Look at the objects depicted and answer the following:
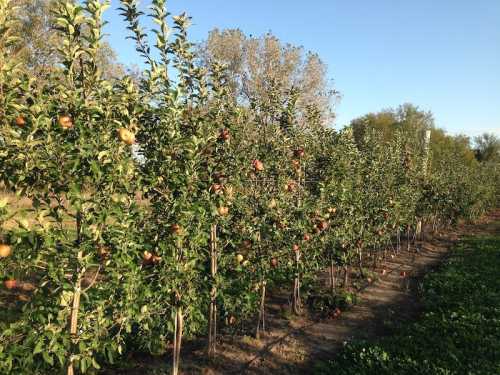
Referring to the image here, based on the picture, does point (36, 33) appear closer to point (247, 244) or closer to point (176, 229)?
point (247, 244)

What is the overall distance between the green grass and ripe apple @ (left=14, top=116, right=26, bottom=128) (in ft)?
18.6

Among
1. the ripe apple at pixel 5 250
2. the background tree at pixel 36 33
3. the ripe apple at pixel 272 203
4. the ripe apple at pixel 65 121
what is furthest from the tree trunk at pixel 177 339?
the background tree at pixel 36 33

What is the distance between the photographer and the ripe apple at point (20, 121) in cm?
326

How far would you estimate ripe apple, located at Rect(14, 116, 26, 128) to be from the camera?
3256 millimetres

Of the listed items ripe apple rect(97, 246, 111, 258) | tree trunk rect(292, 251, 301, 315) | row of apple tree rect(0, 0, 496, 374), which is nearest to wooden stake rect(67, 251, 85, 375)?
row of apple tree rect(0, 0, 496, 374)

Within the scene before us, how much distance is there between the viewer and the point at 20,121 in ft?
10.7

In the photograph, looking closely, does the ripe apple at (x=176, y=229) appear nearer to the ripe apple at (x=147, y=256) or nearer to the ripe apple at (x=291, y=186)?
the ripe apple at (x=147, y=256)

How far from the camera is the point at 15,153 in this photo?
3.23 meters

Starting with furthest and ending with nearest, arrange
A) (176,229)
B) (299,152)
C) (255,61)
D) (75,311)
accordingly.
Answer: (255,61), (299,152), (176,229), (75,311)

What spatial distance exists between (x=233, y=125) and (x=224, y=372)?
413 cm

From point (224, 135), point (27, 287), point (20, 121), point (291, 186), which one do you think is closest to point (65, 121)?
point (20, 121)

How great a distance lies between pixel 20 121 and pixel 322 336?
268 inches

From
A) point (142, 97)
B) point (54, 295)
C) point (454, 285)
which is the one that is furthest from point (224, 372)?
point (454, 285)

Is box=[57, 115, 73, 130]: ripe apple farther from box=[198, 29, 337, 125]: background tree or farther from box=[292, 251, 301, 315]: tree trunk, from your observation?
box=[198, 29, 337, 125]: background tree
